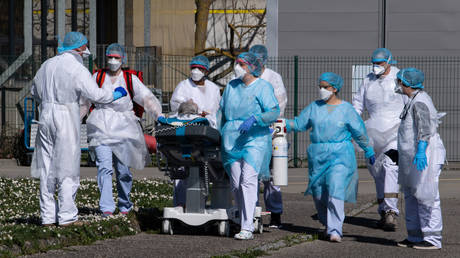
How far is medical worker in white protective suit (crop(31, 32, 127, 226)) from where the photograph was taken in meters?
8.39

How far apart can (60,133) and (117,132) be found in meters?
1.23

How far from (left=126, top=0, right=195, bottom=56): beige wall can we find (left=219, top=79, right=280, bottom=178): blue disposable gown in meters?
15.0

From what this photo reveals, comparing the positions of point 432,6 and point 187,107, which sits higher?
point 432,6

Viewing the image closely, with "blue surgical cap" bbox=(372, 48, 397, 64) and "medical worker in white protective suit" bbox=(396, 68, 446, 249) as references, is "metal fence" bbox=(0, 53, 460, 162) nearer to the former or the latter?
"blue surgical cap" bbox=(372, 48, 397, 64)

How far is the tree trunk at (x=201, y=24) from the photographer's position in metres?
28.0

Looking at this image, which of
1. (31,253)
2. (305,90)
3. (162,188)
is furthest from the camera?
(305,90)

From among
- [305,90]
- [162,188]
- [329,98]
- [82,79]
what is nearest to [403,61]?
[305,90]

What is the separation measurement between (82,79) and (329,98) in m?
2.42

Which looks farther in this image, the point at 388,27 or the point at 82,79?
the point at 388,27

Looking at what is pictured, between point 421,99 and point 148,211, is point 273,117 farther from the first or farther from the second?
point 148,211

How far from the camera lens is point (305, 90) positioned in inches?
733

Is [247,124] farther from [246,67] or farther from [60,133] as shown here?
[60,133]

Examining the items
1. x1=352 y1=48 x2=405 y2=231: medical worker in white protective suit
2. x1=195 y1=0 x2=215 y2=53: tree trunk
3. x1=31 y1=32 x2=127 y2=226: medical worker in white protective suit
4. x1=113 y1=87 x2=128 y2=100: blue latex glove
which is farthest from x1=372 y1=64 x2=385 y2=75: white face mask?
x1=195 y1=0 x2=215 y2=53: tree trunk

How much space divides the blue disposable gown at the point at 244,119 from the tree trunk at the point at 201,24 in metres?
19.4
